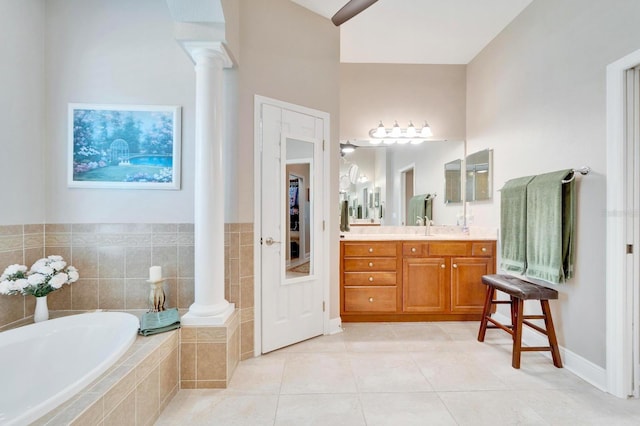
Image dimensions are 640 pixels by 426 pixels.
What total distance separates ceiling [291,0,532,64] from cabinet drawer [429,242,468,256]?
2140 millimetres

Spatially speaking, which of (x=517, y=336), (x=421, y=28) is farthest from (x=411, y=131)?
(x=517, y=336)

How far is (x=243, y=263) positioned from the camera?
2.45 m

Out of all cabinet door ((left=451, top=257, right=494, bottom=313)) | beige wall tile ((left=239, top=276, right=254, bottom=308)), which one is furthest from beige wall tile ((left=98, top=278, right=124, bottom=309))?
cabinet door ((left=451, top=257, right=494, bottom=313))

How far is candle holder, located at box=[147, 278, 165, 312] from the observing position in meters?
2.24

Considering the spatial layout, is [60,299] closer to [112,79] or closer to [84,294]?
[84,294]

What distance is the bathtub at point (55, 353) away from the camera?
1.64 m

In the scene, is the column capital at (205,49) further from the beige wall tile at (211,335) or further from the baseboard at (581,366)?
the baseboard at (581,366)

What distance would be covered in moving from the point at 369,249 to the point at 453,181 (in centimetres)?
152

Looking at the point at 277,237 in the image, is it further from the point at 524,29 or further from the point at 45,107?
the point at 524,29

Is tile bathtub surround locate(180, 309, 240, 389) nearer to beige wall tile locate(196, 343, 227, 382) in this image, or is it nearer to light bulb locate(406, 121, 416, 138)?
beige wall tile locate(196, 343, 227, 382)

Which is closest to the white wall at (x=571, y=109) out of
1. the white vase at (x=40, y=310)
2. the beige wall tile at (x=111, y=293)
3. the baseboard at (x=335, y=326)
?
the baseboard at (x=335, y=326)

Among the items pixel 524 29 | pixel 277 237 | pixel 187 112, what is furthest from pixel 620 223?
pixel 187 112

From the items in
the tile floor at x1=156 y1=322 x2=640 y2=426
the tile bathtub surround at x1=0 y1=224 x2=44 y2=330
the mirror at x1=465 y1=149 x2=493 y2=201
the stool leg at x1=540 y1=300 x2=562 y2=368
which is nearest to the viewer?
the tile floor at x1=156 y1=322 x2=640 y2=426

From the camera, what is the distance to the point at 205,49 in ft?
7.05
